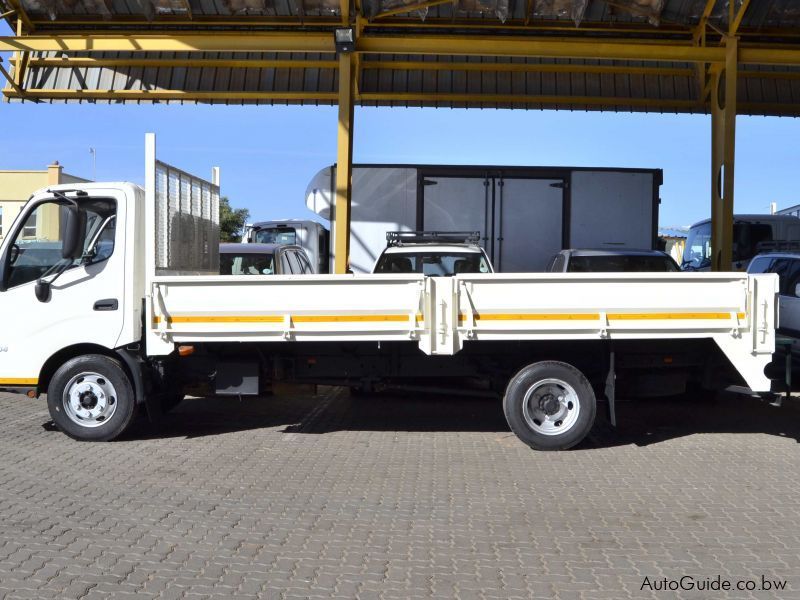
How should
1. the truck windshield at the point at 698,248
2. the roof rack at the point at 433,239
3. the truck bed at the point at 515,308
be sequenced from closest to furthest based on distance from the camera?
the truck bed at the point at 515,308 < the roof rack at the point at 433,239 < the truck windshield at the point at 698,248

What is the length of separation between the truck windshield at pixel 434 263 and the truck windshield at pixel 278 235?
10.4 m

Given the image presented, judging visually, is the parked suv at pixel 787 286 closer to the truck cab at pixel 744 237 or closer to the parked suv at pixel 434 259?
the parked suv at pixel 434 259

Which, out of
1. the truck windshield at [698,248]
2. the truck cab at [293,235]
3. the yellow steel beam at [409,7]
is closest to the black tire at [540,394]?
the yellow steel beam at [409,7]

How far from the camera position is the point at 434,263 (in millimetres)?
11578

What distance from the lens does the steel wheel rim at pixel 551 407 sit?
8.33 m

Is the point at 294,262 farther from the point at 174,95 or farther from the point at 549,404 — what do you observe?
the point at 549,404

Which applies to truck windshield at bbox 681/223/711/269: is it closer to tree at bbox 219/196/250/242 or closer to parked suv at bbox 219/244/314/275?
parked suv at bbox 219/244/314/275

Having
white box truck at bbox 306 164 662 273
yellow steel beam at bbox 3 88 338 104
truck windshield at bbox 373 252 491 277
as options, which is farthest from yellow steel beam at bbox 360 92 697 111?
truck windshield at bbox 373 252 491 277

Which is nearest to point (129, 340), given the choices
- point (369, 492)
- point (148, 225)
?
point (148, 225)

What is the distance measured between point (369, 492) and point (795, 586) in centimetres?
322

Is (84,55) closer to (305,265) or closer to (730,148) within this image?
(305,265)

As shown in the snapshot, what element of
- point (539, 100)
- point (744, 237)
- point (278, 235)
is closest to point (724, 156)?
point (539, 100)

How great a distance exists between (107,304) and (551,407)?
435 centimetres

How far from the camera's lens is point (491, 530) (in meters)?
5.96
